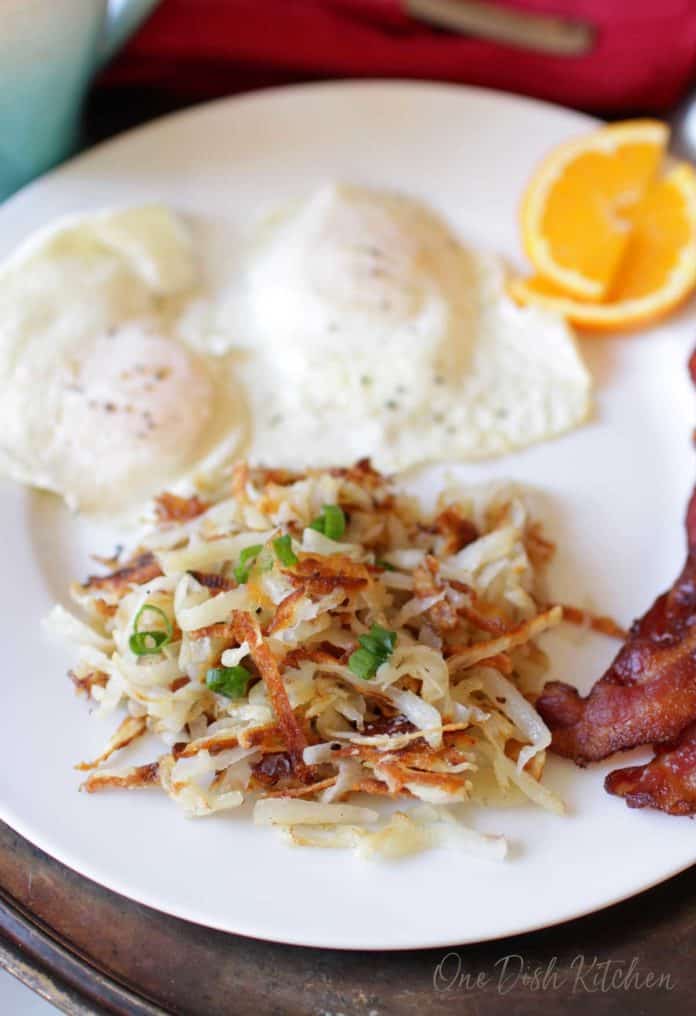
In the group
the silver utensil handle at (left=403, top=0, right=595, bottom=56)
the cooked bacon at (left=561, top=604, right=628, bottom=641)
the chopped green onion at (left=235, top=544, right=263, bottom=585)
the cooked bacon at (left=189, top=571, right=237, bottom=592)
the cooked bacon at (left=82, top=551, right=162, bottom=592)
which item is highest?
the silver utensil handle at (left=403, top=0, right=595, bottom=56)

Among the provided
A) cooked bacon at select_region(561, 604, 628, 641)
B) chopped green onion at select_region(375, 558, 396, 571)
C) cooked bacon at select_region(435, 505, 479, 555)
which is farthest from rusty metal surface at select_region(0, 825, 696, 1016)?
cooked bacon at select_region(435, 505, 479, 555)

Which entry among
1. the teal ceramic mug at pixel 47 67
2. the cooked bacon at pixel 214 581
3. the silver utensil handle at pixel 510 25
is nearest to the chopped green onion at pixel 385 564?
the cooked bacon at pixel 214 581

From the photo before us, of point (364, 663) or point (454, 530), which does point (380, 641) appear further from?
Answer: point (454, 530)

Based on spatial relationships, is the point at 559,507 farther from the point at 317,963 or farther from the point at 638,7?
the point at 638,7

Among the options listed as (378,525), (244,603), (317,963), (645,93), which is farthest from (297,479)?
(645,93)

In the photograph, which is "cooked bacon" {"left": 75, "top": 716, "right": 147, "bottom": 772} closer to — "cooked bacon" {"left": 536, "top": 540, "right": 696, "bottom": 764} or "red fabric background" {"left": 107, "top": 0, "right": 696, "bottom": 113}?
"cooked bacon" {"left": 536, "top": 540, "right": 696, "bottom": 764}

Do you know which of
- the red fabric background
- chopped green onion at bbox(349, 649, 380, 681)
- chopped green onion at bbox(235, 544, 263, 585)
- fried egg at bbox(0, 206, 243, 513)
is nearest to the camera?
chopped green onion at bbox(349, 649, 380, 681)
